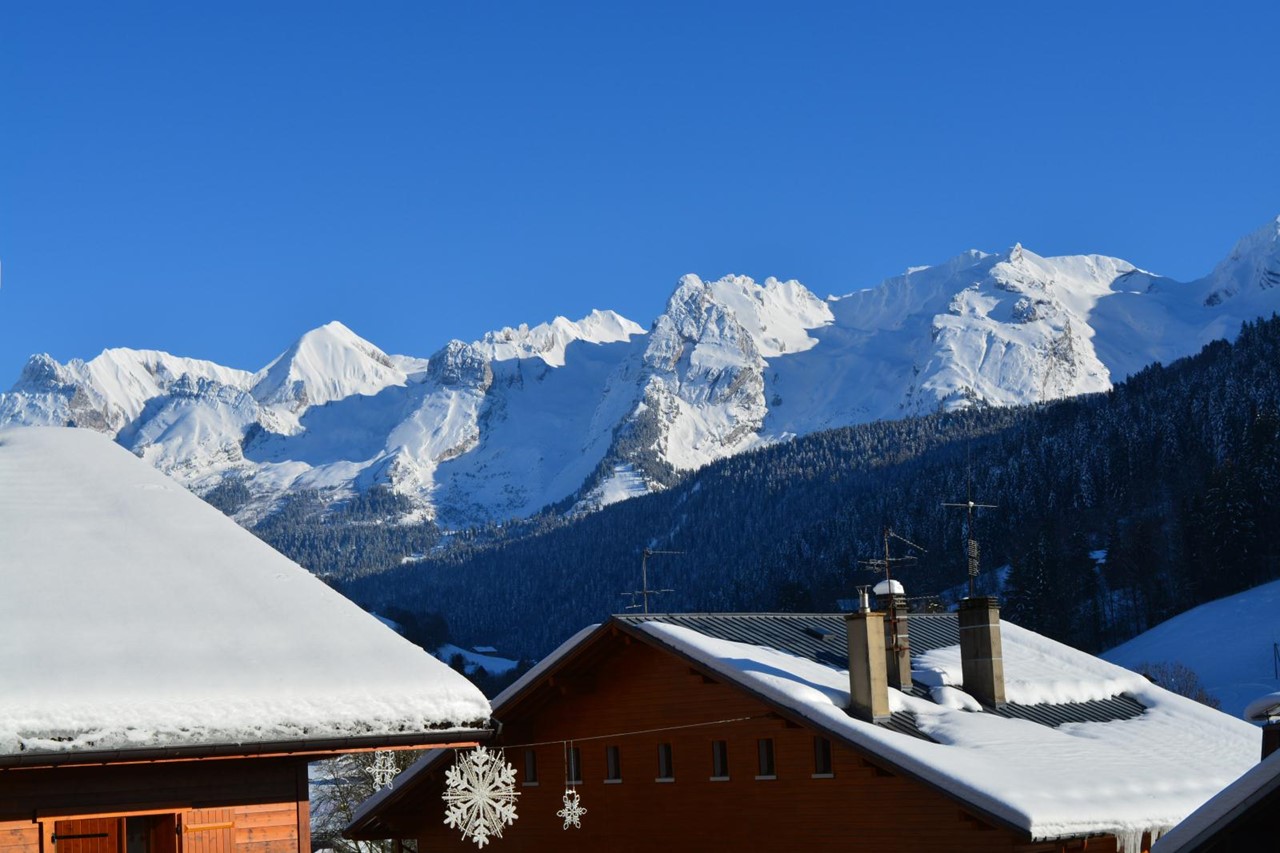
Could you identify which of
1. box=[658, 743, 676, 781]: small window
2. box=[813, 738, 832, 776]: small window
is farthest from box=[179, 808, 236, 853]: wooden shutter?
box=[658, 743, 676, 781]: small window

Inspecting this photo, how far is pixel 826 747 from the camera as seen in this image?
932 inches

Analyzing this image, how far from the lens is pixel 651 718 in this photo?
86.5 feet

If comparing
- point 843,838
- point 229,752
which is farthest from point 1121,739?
point 229,752

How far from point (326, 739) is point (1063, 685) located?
2010 centimetres

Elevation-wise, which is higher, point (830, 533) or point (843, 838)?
point (830, 533)

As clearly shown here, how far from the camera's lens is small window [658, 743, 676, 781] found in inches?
1027

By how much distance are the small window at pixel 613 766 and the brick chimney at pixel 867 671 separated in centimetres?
477

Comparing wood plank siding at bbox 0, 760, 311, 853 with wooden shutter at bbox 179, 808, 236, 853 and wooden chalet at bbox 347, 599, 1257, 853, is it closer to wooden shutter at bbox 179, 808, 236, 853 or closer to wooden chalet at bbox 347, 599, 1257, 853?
wooden shutter at bbox 179, 808, 236, 853

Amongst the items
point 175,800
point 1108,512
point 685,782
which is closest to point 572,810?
point 685,782

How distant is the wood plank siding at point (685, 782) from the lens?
73.6ft

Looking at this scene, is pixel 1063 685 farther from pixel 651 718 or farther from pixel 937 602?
pixel 937 602

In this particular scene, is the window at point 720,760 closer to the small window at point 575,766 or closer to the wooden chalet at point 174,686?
the small window at point 575,766

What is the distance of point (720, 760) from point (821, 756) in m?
2.08

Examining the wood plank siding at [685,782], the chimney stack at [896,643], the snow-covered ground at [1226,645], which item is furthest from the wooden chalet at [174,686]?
the snow-covered ground at [1226,645]
